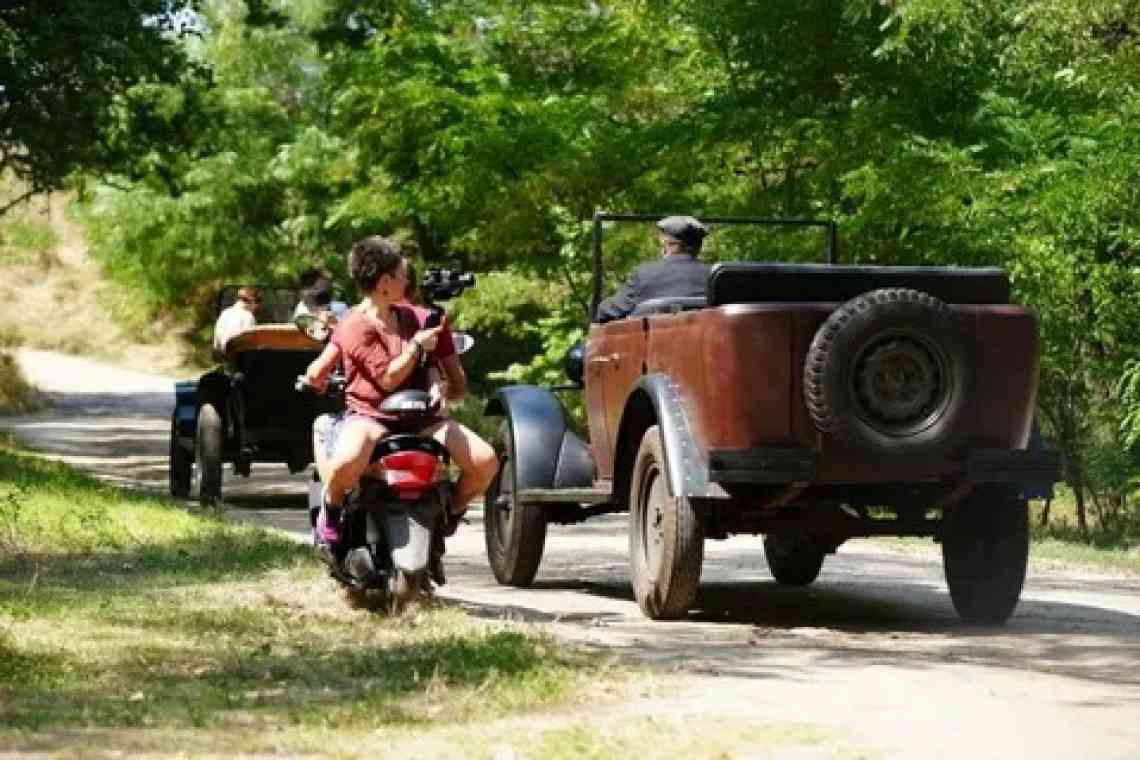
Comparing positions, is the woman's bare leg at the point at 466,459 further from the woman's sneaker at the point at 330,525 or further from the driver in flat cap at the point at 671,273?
the driver in flat cap at the point at 671,273

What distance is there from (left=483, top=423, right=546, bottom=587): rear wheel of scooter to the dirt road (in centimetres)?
14

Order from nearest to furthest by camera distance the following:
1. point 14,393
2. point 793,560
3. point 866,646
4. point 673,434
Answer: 1. point 866,646
2. point 673,434
3. point 793,560
4. point 14,393

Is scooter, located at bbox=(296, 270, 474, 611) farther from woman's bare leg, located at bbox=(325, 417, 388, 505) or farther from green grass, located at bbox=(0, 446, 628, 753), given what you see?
green grass, located at bbox=(0, 446, 628, 753)

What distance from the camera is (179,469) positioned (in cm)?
1981

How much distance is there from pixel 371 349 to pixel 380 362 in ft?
0.27

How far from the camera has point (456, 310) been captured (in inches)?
1086

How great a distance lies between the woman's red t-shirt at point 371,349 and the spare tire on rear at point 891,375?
5.92 ft

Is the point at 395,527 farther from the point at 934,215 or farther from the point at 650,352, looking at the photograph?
the point at 934,215

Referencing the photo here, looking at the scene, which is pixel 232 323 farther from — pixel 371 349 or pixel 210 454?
pixel 371 349

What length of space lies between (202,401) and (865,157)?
5765 mm

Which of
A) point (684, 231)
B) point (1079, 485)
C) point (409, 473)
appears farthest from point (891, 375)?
point (1079, 485)

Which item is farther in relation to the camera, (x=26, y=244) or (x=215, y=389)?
(x=26, y=244)

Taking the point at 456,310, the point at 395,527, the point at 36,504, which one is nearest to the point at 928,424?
the point at 395,527

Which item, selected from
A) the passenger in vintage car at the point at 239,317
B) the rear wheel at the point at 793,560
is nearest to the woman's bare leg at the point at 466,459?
the rear wheel at the point at 793,560
